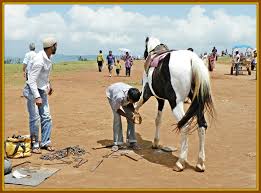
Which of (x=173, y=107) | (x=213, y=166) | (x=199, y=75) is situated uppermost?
(x=199, y=75)

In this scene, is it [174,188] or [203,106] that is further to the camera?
[203,106]

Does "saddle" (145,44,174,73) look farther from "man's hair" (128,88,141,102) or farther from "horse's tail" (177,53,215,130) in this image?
"horse's tail" (177,53,215,130)

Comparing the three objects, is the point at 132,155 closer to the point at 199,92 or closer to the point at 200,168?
the point at 200,168

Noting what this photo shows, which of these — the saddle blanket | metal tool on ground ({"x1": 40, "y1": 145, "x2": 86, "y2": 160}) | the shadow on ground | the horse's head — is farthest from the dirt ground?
the horse's head

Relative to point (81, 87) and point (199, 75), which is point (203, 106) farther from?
point (81, 87)

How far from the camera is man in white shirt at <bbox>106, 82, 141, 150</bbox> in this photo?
6035 mm

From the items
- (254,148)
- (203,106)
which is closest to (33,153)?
(203,106)

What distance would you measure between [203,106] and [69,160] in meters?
2.38

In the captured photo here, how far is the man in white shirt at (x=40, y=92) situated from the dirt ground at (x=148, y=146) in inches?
16.5

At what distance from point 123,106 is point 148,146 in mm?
1080

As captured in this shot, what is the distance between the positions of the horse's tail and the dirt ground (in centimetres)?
87

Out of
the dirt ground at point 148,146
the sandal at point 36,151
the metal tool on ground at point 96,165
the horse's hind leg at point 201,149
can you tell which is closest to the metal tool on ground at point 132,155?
the dirt ground at point 148,146

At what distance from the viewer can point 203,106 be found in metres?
5.47

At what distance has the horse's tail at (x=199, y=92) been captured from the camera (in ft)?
17.7
